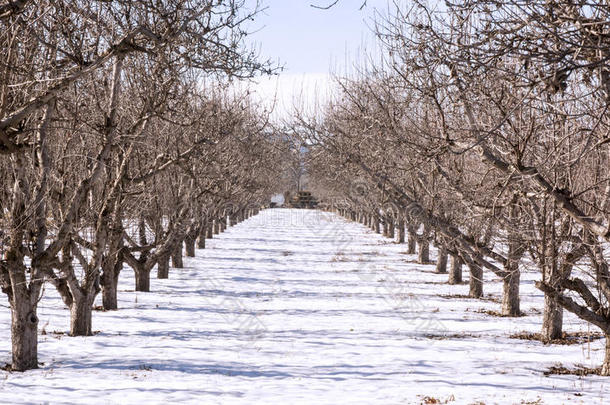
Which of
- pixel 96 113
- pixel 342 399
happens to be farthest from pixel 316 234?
pixel 342 399

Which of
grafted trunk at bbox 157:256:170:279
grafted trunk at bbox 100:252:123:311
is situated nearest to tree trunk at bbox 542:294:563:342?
grafted trunk at bbox 100:252:123:311

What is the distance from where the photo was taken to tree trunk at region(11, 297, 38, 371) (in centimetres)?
838

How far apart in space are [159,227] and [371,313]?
513cm

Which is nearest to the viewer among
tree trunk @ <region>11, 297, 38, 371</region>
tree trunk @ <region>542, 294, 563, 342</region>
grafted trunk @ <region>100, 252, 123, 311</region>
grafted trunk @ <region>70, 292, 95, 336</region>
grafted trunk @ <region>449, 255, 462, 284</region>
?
tree trunk @ <region>11, 297, 38, 371</region>

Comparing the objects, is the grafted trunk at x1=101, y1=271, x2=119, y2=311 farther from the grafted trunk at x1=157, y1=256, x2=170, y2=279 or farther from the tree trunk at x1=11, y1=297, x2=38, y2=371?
the grafted trunk at x1=157, y1=256, x2=170, y2=279

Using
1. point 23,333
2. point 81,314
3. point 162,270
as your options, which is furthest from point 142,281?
point 23,333

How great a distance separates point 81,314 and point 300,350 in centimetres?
371

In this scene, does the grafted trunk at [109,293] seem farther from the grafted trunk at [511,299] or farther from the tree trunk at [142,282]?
the grafted trunk at [511,299]

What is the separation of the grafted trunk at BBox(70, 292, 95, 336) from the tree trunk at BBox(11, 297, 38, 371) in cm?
208

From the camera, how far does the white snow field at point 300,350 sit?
7836mm

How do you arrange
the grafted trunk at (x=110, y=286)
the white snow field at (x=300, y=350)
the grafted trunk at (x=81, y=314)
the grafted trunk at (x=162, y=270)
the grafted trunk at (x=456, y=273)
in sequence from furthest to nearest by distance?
the grafted trunk at (x=162, y=270)
the grafted trunk at (x=456, y=273)
the grafted trunk at (x=110, y=286)
the grafted trunk at (x=81, y=314)
the white snow field at (x=300, y=350)

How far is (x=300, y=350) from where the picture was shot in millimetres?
10383

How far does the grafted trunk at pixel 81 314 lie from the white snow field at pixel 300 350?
22cm

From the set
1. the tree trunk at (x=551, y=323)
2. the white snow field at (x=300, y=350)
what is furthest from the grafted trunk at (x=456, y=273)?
the tree trunk at (x=551, y=323)
